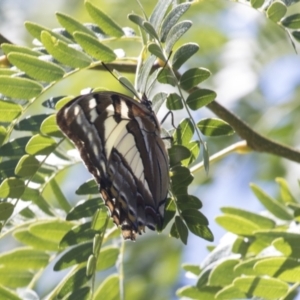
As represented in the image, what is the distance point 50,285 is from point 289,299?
1284 millimetres

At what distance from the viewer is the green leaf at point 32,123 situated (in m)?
1.67

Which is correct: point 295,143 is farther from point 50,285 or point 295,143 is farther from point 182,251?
point 50,285

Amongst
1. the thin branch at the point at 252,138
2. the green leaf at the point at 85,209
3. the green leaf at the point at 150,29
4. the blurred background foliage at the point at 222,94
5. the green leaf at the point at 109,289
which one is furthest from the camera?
the blurred background foliage at the point at 222,94

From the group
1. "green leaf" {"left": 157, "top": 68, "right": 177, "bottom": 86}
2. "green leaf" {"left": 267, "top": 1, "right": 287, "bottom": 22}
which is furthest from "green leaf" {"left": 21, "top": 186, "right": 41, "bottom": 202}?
"green leaf" {"left": 267, "top": 1, "right": 287, "bottom": 22}

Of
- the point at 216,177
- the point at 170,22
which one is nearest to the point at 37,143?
the point at 170,22

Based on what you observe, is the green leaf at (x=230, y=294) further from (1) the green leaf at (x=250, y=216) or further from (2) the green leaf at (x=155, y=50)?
(2) the green leaf at (x=155, y=50)

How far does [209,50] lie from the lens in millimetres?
3188

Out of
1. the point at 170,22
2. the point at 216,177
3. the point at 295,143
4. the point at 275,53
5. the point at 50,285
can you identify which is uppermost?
the point at 170,22

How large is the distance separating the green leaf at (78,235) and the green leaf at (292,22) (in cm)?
58

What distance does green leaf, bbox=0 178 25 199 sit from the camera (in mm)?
1575

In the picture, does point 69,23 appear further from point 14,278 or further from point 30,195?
point 14,278

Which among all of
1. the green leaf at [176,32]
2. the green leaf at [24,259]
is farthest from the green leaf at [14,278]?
the green leaf at [176,32]

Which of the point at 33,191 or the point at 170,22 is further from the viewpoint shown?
the point at 33,191

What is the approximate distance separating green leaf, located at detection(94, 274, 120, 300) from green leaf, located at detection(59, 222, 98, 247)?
0.27 meters
